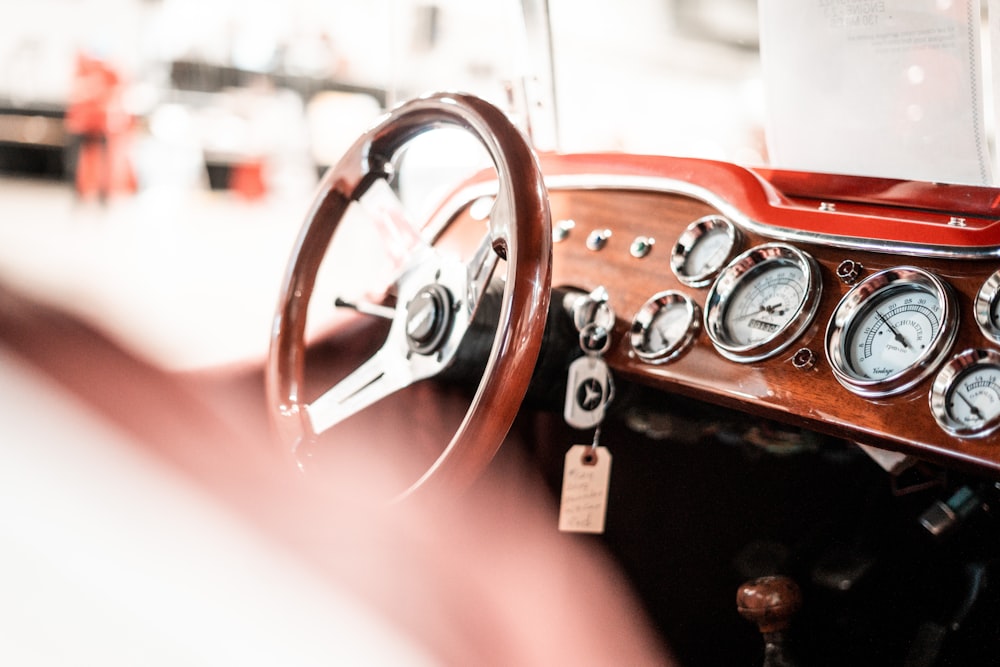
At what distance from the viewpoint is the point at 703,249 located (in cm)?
119

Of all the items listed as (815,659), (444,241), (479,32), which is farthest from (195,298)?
(815,659)

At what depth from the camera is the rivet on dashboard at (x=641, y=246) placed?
1.25 meters

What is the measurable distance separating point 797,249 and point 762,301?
3.0 inches

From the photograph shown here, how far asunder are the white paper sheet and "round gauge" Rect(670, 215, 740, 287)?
0.86 ft

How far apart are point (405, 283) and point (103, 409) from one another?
42 centimetres

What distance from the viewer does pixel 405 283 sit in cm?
116

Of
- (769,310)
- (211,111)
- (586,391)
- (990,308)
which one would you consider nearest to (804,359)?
(769,310)

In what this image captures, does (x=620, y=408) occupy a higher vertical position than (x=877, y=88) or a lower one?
lower

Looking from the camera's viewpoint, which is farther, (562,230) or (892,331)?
(562,230)

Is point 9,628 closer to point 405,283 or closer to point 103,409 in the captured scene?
point 103,409

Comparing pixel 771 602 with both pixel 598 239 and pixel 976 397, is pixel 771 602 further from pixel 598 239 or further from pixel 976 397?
pixel 598 239

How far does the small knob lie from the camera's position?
1087 mm

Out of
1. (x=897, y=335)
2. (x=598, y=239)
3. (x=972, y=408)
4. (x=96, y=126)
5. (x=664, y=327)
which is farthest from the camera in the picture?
(x=96, y=126)

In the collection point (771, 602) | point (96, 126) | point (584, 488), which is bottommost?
point (771, 602)
